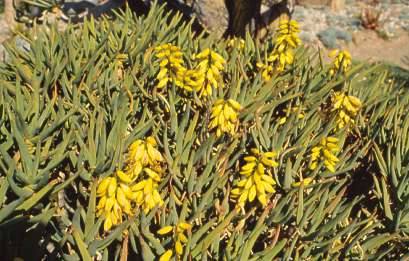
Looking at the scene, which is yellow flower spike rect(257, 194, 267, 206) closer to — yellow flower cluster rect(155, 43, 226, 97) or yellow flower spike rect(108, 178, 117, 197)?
yellow flower spike rect(108, 178, 117, 197)

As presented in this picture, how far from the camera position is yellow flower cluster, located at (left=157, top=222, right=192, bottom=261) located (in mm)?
1502

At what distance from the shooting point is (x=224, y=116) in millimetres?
1998

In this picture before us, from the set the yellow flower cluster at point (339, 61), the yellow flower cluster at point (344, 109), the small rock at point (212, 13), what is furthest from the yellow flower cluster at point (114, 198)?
the small rock at point (212, 13)

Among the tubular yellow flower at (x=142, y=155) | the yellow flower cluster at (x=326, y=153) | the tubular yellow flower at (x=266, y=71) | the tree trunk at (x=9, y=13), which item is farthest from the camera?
the tree trunk at (x=9, y=13)

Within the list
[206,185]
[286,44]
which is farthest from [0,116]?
[286,44]

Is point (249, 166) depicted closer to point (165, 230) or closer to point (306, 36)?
point (165, 230)

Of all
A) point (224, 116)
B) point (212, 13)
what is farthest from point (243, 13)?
point (224, 116)

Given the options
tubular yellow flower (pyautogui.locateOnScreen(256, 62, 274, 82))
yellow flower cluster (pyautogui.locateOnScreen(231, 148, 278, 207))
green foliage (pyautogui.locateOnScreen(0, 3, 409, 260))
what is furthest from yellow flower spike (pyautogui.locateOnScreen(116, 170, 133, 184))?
tubular yellow flower (pyautogui.locateOnScreen(256, 62, 274, 82))

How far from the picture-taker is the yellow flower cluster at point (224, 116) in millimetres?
1992

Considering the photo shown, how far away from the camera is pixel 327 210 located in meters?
1.83

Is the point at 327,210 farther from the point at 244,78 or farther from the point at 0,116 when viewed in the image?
the point at 0,116

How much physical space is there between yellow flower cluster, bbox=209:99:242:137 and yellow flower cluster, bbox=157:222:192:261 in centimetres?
52

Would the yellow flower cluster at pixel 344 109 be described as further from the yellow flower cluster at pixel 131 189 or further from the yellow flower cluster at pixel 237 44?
the yellow flower cluster at pixel 131 189

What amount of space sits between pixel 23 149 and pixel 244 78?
46.0 inches
